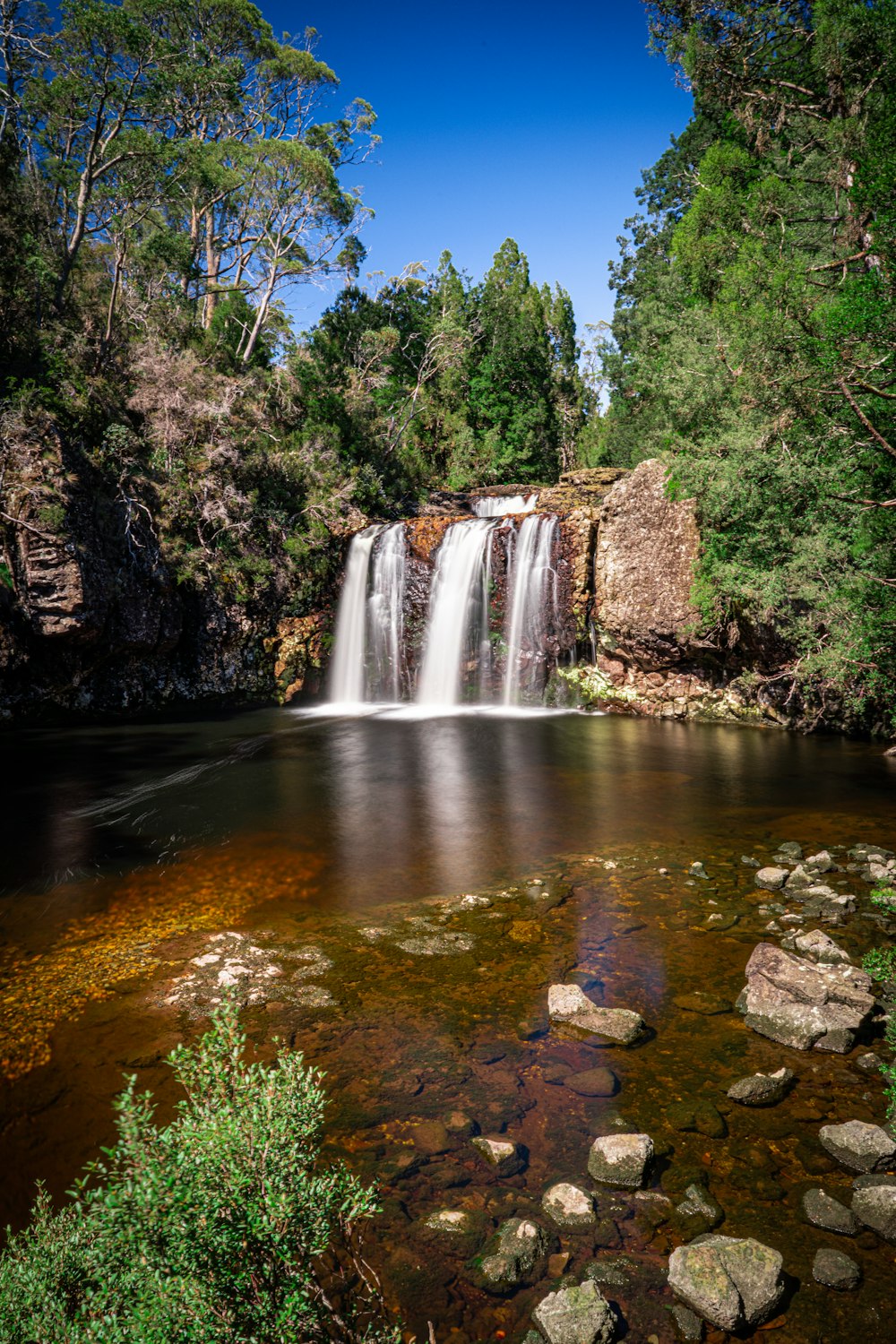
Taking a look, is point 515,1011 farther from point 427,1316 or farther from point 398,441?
point 398,441

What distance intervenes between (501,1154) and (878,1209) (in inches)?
63.7

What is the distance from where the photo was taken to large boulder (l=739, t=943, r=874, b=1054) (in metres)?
3.93

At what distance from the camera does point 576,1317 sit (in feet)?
7.72

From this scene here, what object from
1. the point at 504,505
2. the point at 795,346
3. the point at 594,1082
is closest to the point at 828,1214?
the point at 594,1082

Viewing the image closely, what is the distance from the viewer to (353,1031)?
4184 mm

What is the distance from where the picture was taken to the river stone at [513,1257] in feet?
8.48

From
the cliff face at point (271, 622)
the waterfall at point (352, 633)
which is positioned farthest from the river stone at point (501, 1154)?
the waterfall at point (352, 633)

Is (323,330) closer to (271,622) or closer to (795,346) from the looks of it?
(271,622)

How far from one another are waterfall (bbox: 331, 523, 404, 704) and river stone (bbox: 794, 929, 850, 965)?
53.6 feet

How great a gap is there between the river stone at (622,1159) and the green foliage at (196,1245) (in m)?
1.31

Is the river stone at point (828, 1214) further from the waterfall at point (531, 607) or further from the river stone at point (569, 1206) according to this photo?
the waterfall at point (531, 607)

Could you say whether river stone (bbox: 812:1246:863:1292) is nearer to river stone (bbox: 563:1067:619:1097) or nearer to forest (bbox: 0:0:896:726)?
river stone (bbox: 563:1067:619:1097)

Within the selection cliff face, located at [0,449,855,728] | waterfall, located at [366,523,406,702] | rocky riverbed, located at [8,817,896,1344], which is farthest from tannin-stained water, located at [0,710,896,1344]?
waterfall, located at [366,523,406,702]

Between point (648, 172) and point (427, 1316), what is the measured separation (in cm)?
4730
